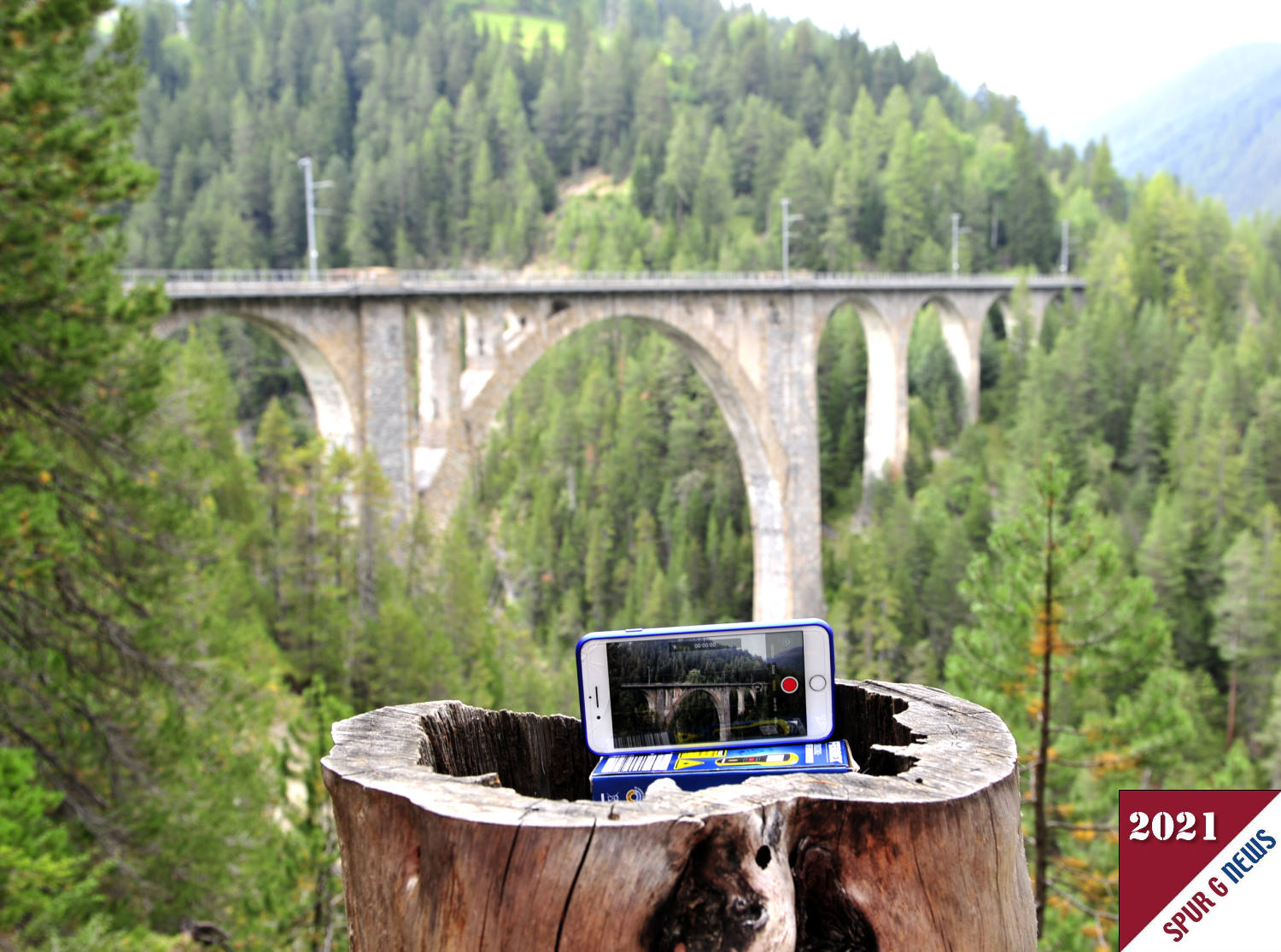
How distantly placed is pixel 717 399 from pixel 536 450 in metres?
33.4

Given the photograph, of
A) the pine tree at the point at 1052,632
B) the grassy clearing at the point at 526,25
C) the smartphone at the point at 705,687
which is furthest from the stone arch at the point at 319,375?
the grassy clearing at the point at 526,25

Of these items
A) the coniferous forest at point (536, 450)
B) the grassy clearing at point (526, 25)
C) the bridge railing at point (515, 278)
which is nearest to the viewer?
the coniferous forest at point (536, 450)

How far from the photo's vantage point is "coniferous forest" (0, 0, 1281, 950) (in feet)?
32.4

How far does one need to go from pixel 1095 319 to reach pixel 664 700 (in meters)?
58.8

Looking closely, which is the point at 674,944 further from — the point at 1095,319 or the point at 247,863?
the point at 1095,319

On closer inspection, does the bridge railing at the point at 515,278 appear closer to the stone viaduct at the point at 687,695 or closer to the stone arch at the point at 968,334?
the stone arch at the point at 968,334

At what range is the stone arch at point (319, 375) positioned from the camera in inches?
936

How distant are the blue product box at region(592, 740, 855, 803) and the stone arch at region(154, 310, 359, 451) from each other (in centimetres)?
2308

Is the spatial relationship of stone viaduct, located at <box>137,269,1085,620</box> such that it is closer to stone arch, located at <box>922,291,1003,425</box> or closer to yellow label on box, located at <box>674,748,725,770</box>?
stone arch, located at <box>922,291,1003,425</box>

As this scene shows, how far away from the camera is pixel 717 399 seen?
38594 millimetres

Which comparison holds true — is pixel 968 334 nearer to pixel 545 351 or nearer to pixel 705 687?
pixel 545 351

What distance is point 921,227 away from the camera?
75.4 metres

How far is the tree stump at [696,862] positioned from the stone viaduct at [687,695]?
14.5 inches

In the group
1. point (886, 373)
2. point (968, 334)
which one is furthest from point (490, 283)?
point (968, 334)
